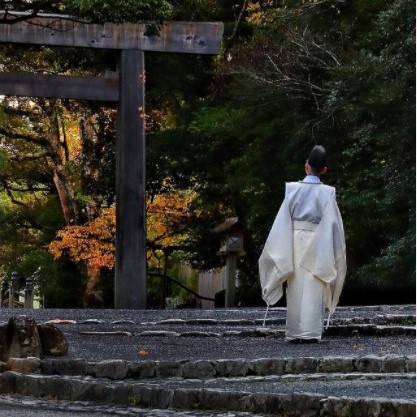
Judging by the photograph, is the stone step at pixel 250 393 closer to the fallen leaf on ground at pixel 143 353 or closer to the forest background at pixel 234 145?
the fallen leaf on ground at pixel 143 353

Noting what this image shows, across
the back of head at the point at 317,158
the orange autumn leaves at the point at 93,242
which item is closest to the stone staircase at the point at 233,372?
the back of head at the point at 317,158

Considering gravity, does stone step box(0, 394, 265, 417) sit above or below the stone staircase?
below

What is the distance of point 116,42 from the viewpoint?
765 inches

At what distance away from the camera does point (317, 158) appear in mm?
10398

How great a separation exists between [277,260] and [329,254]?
17.7 inches

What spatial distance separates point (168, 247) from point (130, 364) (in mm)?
17762

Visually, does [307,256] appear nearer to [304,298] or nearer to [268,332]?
[304,298]

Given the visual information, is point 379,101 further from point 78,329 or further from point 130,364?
point 130,364

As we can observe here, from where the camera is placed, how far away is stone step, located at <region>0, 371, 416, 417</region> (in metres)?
5.85

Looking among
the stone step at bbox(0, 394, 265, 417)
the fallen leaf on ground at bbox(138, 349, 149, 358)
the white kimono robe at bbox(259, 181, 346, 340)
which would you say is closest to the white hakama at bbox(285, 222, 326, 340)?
the white kimono robe at bbox(259, 181, 346, 340)

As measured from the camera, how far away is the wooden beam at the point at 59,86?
19.3 meters

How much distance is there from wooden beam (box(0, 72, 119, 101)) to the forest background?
1.27 meters

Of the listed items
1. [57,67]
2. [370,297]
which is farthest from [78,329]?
[57,67]

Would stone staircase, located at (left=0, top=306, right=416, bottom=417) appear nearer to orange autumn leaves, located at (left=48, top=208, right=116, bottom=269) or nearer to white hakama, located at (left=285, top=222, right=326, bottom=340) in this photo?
white hakama, located at (left=285, top=222, right=326, bottom=340)
